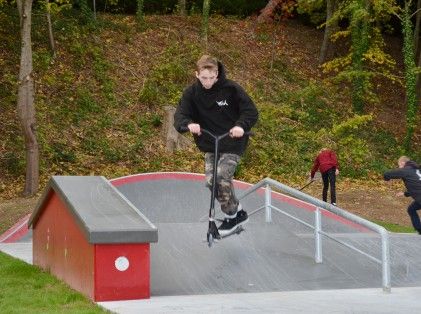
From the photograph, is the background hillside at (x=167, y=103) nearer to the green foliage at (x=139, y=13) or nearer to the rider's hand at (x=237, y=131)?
the green foliage at (x=139, y=13)

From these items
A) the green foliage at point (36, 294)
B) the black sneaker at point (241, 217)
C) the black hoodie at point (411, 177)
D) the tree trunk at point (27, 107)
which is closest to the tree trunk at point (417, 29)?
the tree trunk at point (27, 107)

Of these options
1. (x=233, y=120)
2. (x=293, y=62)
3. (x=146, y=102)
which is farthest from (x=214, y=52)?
(x=233, y=120)

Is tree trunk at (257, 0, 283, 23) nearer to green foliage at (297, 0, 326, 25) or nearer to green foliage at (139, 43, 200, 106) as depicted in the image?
green foliage at (297, 0, 326, 25)

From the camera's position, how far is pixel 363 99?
32.7 meters

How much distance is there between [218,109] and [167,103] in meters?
20.1

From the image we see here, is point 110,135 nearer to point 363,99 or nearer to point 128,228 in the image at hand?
point 363,99

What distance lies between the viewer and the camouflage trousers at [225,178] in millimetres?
8750

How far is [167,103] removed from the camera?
28.6 m

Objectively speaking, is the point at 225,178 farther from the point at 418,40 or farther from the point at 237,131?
the point at 418,40

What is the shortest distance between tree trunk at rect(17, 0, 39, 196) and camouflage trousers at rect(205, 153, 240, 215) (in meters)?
12.7

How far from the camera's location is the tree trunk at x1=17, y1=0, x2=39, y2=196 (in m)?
20.5

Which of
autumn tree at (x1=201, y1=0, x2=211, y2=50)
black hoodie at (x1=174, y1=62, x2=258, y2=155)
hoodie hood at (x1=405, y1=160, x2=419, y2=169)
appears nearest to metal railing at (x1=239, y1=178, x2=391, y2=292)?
black hoodie at (x1=174, y1=62, x2=258, y2=155)

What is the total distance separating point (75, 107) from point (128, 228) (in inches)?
790

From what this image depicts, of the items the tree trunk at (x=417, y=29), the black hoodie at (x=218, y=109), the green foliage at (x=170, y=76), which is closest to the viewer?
the black hoodie at (x=218, y=109)
